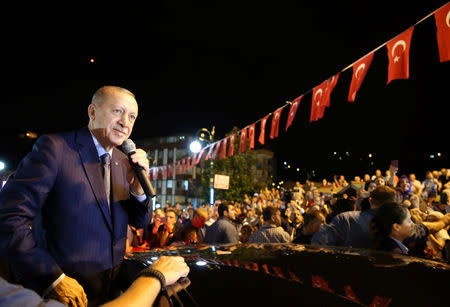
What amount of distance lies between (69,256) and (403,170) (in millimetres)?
40278

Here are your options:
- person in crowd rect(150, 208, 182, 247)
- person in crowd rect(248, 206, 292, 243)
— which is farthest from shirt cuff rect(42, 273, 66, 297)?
person in crowd rect(150, 208, 182, 247)

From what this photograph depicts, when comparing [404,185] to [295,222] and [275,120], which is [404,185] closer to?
[295,222]

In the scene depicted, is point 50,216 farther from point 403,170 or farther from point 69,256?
point 403,170

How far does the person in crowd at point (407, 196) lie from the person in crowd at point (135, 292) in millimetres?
6151

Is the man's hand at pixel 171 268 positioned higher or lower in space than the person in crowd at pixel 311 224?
higher

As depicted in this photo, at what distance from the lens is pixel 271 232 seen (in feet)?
16.3

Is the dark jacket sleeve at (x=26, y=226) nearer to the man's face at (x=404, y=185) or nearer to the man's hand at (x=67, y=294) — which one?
the man's hand at (x=67, y=294)

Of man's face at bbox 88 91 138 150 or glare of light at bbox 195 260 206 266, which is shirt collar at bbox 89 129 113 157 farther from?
glare of light at bbox 195 260 206 266

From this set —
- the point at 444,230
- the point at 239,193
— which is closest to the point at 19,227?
the point at 444,230

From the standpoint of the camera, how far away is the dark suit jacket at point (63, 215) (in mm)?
1413

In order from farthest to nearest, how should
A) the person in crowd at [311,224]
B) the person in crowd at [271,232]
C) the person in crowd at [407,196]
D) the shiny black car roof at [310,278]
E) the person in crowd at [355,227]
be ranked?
the person in crowd at [407,196], the person in crowd at [311,224], the person in crowd at [271,232], the person in crowd at [355,227], the shiny black car roof at [310,278]

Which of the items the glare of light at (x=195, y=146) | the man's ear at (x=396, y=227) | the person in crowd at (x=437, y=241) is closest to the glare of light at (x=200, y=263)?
the man's ear at (x=396, y=227)

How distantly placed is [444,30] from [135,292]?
18.9ft

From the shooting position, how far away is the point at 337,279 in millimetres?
1320
